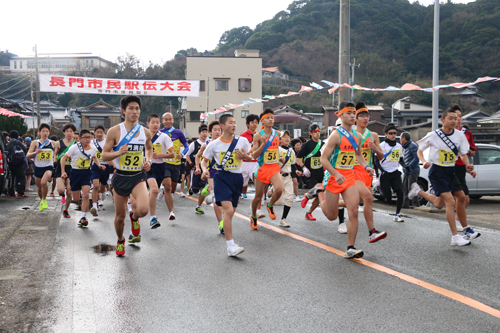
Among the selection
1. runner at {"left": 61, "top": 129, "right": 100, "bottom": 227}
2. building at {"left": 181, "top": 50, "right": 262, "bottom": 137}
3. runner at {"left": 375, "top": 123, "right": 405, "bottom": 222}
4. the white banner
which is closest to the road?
runner at {"left": 61, "top": 129, "right": 100, "bottom": 227}

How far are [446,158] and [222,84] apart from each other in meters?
43.8

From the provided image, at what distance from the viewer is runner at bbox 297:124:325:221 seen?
9.17 m

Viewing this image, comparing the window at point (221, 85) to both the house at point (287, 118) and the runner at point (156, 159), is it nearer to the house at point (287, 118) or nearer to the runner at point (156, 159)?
the house at point (287, 118)

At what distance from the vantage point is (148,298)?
4.45 metres

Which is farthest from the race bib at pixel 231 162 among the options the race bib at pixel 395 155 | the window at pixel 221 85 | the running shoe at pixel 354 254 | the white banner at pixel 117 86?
the window at pixel 221 85

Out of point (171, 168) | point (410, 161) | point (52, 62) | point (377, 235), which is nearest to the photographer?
point (377, 235)

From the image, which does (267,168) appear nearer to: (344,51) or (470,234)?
(470,234)

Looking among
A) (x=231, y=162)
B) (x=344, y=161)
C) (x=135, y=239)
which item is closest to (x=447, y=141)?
(x=344, y=161)

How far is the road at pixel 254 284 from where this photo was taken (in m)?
3.81

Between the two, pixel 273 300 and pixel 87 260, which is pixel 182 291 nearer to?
pixel 273 300

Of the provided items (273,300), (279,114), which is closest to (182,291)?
(273,300)

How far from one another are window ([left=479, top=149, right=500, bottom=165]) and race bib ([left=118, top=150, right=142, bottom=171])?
10.6 m

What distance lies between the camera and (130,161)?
19.9ft

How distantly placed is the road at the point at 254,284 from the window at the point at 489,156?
240 inches
